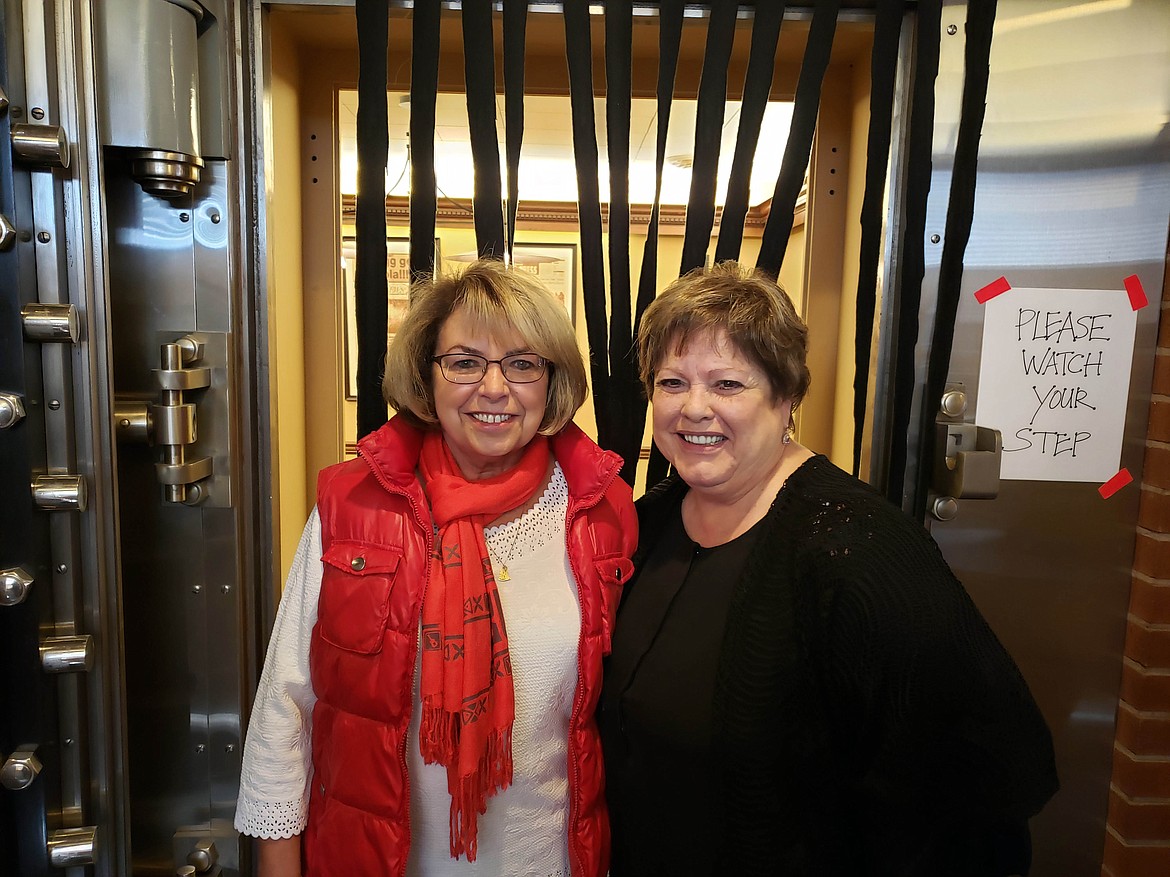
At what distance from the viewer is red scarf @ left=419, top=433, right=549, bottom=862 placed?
1.15 meters

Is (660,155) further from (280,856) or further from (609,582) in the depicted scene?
(280,856)

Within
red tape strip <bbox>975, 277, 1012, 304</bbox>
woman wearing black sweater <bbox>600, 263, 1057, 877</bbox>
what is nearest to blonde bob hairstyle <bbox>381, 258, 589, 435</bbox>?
woman wearing black sweater <bbox>600, 263, 1057, 877</bbox>

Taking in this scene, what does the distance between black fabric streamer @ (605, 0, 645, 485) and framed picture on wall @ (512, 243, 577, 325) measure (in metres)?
0.68

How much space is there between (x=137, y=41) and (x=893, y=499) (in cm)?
163

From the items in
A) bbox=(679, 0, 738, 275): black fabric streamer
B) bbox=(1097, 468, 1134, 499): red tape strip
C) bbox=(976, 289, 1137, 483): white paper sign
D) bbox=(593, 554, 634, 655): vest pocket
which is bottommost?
bbox=(593, 554, 634, 655): vest pocket

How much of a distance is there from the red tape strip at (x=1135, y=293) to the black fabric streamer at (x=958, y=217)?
1.19 feet

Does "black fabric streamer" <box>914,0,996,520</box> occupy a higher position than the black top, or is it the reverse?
"black fabric streamer" <box>914,0,996,520</box>

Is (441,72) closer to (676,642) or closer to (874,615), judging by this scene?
(676,642)

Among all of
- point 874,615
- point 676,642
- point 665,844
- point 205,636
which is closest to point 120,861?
point 205,636

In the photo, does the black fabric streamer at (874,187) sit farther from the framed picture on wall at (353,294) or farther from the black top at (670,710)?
the framed picture on wall at (353,294)

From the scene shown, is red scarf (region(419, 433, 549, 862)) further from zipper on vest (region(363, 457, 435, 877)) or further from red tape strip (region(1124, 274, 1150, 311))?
red tape strip (region(1124, 274, 1150, 311))

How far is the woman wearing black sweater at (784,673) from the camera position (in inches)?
41.1

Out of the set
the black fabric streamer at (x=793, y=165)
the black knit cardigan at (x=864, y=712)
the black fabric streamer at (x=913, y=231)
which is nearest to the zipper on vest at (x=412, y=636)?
the black knit cardigan at (x=864, y=712)

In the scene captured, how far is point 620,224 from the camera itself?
1568 millimetres
